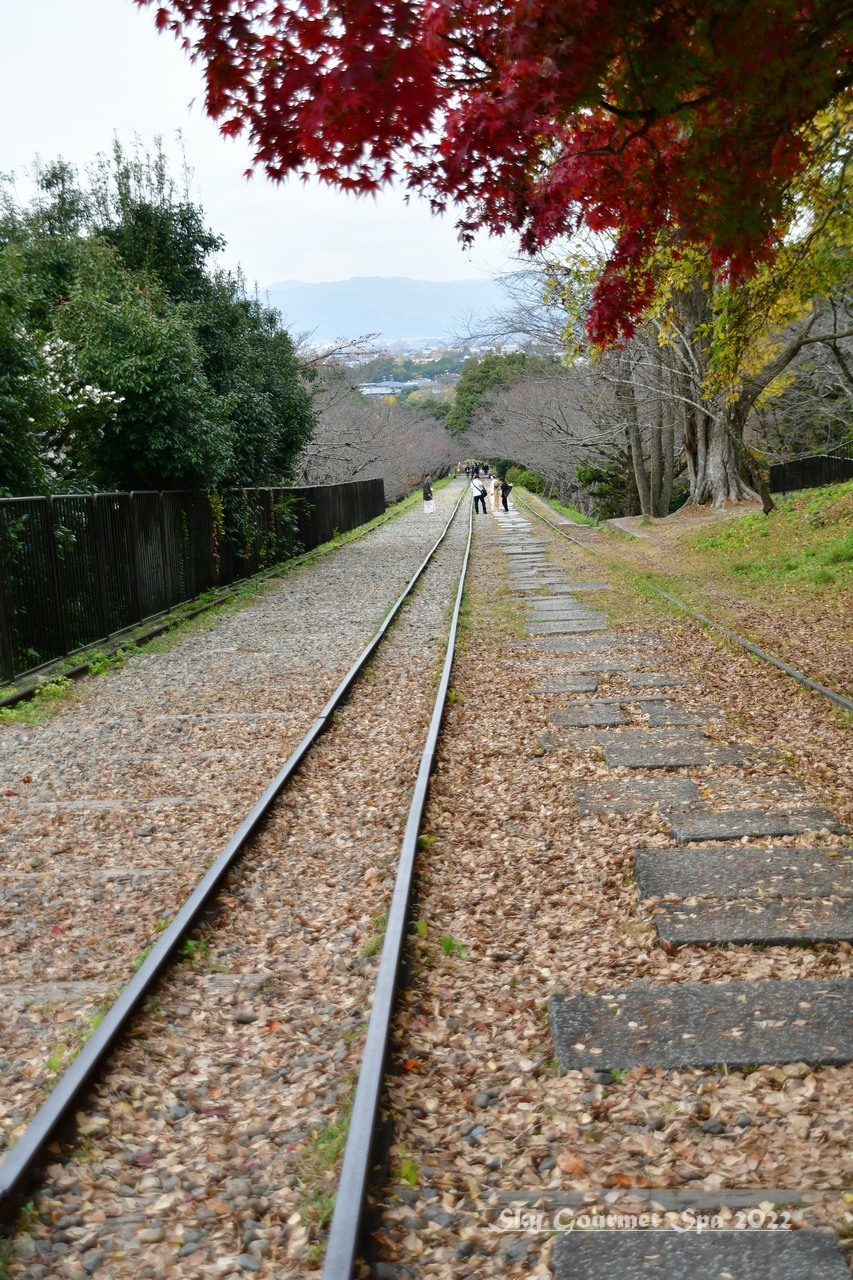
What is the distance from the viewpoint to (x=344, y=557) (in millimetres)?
27641

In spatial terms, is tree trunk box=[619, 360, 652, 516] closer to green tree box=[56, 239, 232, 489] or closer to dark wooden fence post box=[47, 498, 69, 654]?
green tree box=[56, 239, 232, 489]

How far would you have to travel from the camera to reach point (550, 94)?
15.4 feet

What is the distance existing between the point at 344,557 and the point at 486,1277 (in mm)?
25262

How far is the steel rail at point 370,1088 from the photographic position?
2709mm

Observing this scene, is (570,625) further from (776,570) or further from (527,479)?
(527,479)

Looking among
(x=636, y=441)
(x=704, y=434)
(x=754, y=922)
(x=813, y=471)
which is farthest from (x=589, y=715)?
(x=636, y=441)

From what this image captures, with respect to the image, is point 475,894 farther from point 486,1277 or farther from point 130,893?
point 486,1277

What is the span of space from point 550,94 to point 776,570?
1358 cm

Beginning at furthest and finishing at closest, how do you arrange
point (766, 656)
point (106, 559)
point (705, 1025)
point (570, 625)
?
point (106, 559), point (570, 625), point (766, 656), point (705, 1025)

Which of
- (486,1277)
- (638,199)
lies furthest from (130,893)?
(638,199)

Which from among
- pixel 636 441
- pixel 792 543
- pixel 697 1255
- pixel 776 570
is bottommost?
pixel 697 1255

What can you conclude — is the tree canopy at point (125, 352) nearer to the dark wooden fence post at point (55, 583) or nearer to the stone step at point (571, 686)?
the dark wooden fence post at point (55, 583)

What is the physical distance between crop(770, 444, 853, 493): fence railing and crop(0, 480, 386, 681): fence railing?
14.8 meters

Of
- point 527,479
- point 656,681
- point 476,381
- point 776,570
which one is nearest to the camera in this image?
point 656,681
